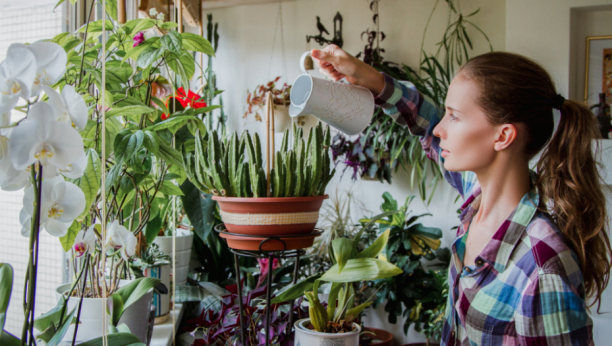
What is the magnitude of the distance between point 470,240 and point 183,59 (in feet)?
2.47

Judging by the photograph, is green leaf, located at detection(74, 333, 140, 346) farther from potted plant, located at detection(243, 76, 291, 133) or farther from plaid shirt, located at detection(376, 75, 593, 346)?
potted plant, located at detection(243, 76, 291, 133)

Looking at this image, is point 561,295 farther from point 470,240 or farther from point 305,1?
point 305,1

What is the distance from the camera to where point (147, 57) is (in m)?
0.85

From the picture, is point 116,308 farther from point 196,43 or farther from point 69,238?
point 196,43

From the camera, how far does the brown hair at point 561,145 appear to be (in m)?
0.81

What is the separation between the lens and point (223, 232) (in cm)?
90

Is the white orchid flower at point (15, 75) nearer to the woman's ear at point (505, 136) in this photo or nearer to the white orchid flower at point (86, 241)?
the white orchid flower at point (86, 241)

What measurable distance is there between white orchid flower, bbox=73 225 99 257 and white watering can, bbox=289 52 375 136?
0.40 metres

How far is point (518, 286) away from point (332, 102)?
1.58 ft

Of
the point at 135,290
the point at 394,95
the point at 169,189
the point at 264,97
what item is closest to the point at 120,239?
the point at 135,290

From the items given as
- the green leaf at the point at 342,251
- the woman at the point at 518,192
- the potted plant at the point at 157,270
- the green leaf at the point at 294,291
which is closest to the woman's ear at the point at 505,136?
the woman at the point at 518,192

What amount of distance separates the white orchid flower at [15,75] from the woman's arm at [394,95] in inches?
22.4

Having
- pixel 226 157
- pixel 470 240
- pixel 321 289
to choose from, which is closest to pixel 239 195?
pixel 226 157

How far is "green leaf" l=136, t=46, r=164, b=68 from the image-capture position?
0.83 metres
